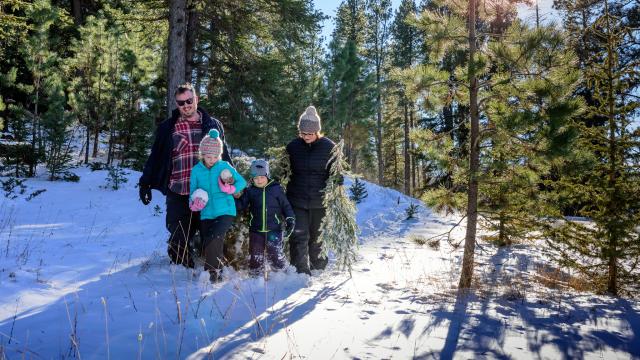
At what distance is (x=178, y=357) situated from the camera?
2.43m

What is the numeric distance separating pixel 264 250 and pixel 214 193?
3.33ft

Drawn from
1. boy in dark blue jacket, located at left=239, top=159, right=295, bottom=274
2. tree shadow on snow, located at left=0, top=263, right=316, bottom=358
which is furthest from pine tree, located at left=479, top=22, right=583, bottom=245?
tree shadow on snow, located at left=0, top=263, right=316, bottom=358

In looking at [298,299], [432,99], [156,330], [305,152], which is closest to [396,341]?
[298,299]

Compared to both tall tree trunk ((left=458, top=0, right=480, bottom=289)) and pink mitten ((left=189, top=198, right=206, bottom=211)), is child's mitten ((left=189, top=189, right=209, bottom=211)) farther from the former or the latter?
tall tree trunk ((left=458, top=0, right=480, bottom=289))

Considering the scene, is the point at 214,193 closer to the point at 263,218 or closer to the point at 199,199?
the point at 199,199

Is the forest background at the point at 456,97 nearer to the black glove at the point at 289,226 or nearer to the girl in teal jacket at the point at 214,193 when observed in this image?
the black glove at the point at 289,226

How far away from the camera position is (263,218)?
4738 mm

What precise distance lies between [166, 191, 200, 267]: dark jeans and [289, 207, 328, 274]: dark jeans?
1.31 m

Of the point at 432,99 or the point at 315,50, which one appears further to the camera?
the point at 315,50

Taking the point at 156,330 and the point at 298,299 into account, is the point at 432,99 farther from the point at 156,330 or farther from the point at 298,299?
the point at 156,330

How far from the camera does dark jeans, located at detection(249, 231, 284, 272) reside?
4738 millimetres

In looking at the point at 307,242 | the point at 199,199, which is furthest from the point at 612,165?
the point at 199,199

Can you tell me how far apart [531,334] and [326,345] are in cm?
189

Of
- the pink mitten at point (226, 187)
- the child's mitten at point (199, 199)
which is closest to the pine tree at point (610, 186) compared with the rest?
the pink mitten at point (226, 187)
